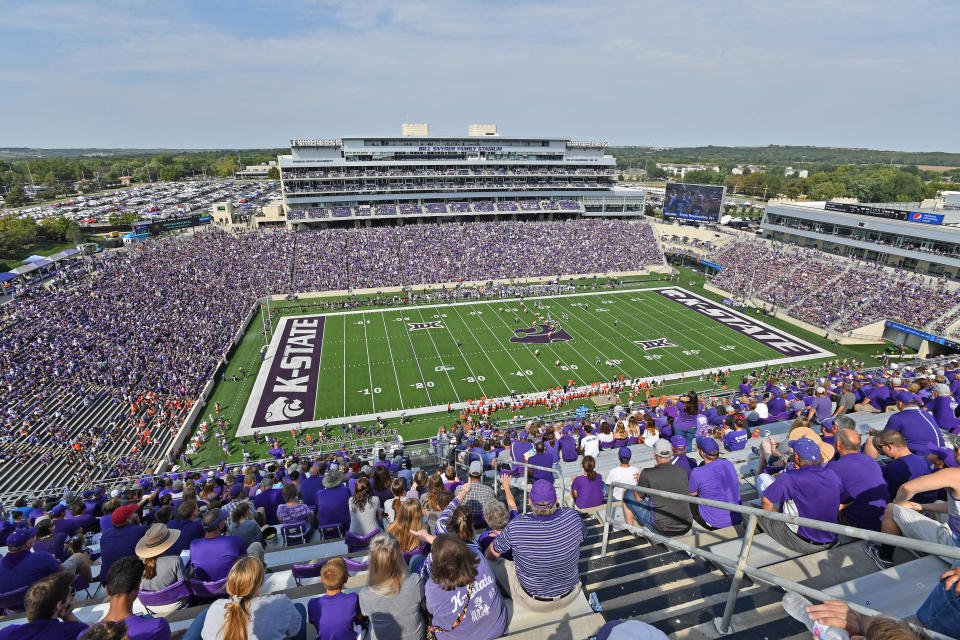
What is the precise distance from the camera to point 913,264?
4041 cm

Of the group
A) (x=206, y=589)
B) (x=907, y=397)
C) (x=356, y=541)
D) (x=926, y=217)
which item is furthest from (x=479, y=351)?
(x=926, y=217)

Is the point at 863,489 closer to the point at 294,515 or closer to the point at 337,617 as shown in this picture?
the point at 337,617

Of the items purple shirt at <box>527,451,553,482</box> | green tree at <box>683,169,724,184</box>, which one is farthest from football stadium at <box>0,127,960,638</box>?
green tree at <box>683,169,724,184</box>

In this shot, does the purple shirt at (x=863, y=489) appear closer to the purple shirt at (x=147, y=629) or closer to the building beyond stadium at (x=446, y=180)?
the purple shirt at (x=147, y=629)

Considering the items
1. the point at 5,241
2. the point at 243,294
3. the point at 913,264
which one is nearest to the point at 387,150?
the point at 243,294

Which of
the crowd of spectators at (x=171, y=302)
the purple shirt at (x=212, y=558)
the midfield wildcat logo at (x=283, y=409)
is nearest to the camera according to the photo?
the purple shirt at (x=212, y=558)

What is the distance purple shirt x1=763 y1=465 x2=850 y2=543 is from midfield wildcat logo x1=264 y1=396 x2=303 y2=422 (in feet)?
78.5

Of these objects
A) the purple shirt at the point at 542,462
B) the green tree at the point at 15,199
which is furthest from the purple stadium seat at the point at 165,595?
the green tree at the point at 15,199

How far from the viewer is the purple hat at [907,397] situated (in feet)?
31.0

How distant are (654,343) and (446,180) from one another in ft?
120

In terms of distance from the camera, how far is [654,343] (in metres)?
33.9

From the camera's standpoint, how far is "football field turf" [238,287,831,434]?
26641 mm

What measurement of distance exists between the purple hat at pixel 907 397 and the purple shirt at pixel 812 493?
6893mm

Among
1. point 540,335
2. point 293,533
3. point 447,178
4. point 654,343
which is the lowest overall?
point 654,343
